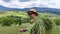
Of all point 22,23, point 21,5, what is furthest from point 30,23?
point 21,5

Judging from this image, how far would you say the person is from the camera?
2596 mm

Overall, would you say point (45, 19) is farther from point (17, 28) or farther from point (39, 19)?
point (17, 28)

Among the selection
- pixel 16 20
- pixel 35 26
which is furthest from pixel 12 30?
pixel 35 26

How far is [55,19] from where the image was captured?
2633 mm

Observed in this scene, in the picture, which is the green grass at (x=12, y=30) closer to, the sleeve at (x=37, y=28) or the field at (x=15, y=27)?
the field at (x=15, y=27)

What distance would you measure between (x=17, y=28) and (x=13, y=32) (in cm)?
8

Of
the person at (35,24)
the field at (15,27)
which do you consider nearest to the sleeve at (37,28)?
the person at (35,24)

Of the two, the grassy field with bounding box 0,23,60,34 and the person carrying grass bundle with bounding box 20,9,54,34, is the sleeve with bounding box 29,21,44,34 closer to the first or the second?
the person carrying grass bundle with bounding box 20,9,54,34

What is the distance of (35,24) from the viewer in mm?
2621

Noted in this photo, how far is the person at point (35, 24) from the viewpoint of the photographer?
260 cm

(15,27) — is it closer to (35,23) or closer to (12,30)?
(12,30)

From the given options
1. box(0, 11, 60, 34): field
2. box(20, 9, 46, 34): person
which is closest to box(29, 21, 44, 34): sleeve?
box(20, 9, 46, 34): person

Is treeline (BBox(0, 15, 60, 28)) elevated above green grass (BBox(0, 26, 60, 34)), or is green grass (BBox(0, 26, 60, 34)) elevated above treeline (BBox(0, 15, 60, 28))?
treeline (BBox(0, 15, 60, 28))

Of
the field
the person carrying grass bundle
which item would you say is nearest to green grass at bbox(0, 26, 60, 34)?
the field
